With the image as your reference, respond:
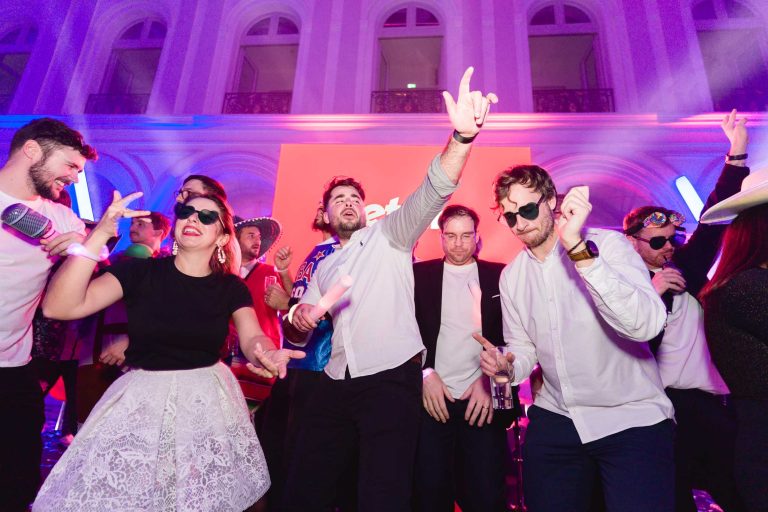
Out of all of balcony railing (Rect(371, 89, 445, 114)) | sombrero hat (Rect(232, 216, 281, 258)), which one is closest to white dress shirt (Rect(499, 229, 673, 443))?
sombrero hat (Rect(232, 216, 281, 258))

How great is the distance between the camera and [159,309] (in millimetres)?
2076

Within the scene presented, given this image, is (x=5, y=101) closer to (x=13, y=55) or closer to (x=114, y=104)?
(x=13, y=55)

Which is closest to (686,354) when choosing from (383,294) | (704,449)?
(704,449)

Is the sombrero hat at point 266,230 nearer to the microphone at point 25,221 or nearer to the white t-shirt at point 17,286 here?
the white t-shirt at point 17,286

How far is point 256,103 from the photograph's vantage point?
9945mm

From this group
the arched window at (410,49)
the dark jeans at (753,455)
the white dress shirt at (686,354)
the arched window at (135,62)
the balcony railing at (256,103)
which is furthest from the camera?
the arched window at (135,62)

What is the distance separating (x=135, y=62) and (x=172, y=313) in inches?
483

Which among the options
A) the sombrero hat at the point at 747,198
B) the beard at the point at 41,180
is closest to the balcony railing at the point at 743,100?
the sombrero hat at the point at 747,198

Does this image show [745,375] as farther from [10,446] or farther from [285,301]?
[10,446]

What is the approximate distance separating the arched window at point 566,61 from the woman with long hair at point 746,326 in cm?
832

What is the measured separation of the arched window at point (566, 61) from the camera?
9.40 meters

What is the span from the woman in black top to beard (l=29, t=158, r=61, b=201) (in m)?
0.84

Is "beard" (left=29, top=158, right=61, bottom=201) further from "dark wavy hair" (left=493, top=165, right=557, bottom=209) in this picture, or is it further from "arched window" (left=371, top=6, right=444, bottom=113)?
"arched window" (left=371, top=6, right=444, bottom=113)

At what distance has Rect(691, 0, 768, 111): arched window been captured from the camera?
960cm
